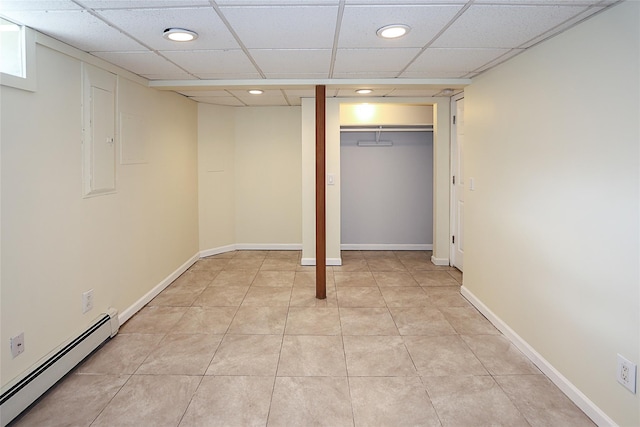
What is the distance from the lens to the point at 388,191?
6.18m

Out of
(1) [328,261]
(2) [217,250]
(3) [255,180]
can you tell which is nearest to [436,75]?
(1) [328,261]

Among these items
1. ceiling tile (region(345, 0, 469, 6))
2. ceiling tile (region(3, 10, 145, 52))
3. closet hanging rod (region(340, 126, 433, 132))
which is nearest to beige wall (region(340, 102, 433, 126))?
closet hanging rod (region(340, 126, 433, 132))

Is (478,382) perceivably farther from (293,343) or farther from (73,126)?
(73,126)

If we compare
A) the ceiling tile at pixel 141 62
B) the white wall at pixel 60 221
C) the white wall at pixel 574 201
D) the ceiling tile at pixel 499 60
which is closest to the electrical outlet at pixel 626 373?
the white wall at pixel 574 201

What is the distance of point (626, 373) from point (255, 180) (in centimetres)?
504

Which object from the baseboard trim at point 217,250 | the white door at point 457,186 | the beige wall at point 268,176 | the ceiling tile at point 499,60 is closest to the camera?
the ceiling tile at point 499,60

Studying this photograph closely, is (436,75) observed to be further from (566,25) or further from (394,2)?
(394,2)

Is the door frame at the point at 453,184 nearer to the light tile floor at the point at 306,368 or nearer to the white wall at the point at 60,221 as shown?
the light tile floor at the point at 306,368

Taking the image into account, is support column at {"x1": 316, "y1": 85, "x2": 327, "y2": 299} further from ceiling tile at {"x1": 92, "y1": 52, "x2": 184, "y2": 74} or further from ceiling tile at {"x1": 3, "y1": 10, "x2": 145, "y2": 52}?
ceiling tile at {"x1": 3, "y1": 10, "x2": 145, "y2": 52}

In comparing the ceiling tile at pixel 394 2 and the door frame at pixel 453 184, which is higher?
the ceiling tile at pixel 394 2

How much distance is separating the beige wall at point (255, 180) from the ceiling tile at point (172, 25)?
10.4 feet

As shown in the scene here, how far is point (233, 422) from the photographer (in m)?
2.12

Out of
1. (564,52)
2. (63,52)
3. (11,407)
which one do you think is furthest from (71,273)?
(564,52)

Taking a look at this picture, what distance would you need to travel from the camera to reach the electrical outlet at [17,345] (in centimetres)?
219
